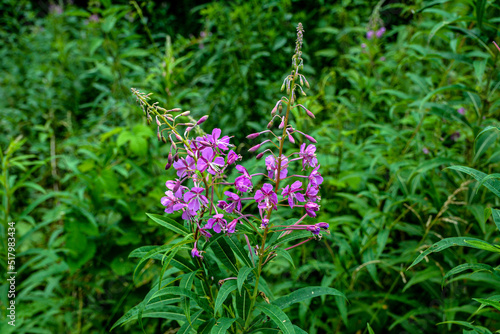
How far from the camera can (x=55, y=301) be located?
2316 mm

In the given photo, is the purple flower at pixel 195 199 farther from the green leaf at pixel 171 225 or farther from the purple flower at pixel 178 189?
the green leaf at pixel 171 225

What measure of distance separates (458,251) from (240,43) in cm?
252

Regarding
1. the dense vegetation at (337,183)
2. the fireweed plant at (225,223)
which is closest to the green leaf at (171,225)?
the fireweed plant at (225,223)

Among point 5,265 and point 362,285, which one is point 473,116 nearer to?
point 362,285

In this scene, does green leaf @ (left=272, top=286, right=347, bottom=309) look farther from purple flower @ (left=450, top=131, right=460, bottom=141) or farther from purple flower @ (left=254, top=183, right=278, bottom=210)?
purple flower @ (left=450, top=131, right=460, bottom=141)

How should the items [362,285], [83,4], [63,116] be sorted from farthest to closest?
[83,4]
[63,116]
[362,285]

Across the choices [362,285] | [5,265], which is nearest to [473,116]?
[362,285]

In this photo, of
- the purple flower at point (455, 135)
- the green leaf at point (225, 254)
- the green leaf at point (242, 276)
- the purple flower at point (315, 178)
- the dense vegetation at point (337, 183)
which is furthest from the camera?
the purple flower at point (455, 135)

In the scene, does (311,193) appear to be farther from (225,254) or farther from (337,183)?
(337,183)

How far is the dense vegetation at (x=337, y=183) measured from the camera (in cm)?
185

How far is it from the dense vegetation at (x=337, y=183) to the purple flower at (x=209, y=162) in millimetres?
665

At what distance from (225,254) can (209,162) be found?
1.28 feet

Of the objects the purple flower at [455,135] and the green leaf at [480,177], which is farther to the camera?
the purple flower at [455,135]

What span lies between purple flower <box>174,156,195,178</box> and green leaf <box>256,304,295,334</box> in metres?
0.54
